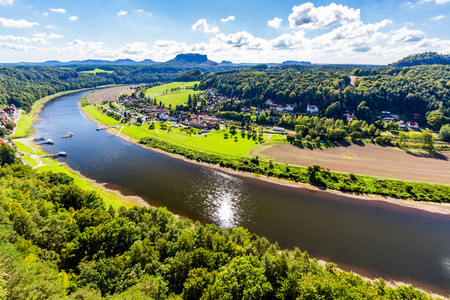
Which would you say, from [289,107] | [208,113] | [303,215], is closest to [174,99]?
[208,113]

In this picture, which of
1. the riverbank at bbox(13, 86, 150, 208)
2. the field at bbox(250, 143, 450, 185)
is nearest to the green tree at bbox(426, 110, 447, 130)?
the field at bbox(250, 143, 450, 185)

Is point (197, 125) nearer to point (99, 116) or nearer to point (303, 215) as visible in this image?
point (99, 116)

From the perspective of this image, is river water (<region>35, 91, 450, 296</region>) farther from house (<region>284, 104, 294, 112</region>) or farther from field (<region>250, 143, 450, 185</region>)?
house (<region>284, 104, 294, 112</region>)

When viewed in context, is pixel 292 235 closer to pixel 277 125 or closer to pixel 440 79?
pixel 277 125

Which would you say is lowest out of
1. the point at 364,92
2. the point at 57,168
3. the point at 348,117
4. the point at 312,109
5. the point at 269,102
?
the point at 57,168

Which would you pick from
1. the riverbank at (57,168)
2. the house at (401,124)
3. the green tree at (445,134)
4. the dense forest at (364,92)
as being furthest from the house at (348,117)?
the riverbank at (57,168)

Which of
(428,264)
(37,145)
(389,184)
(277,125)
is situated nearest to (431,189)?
(389,184)
